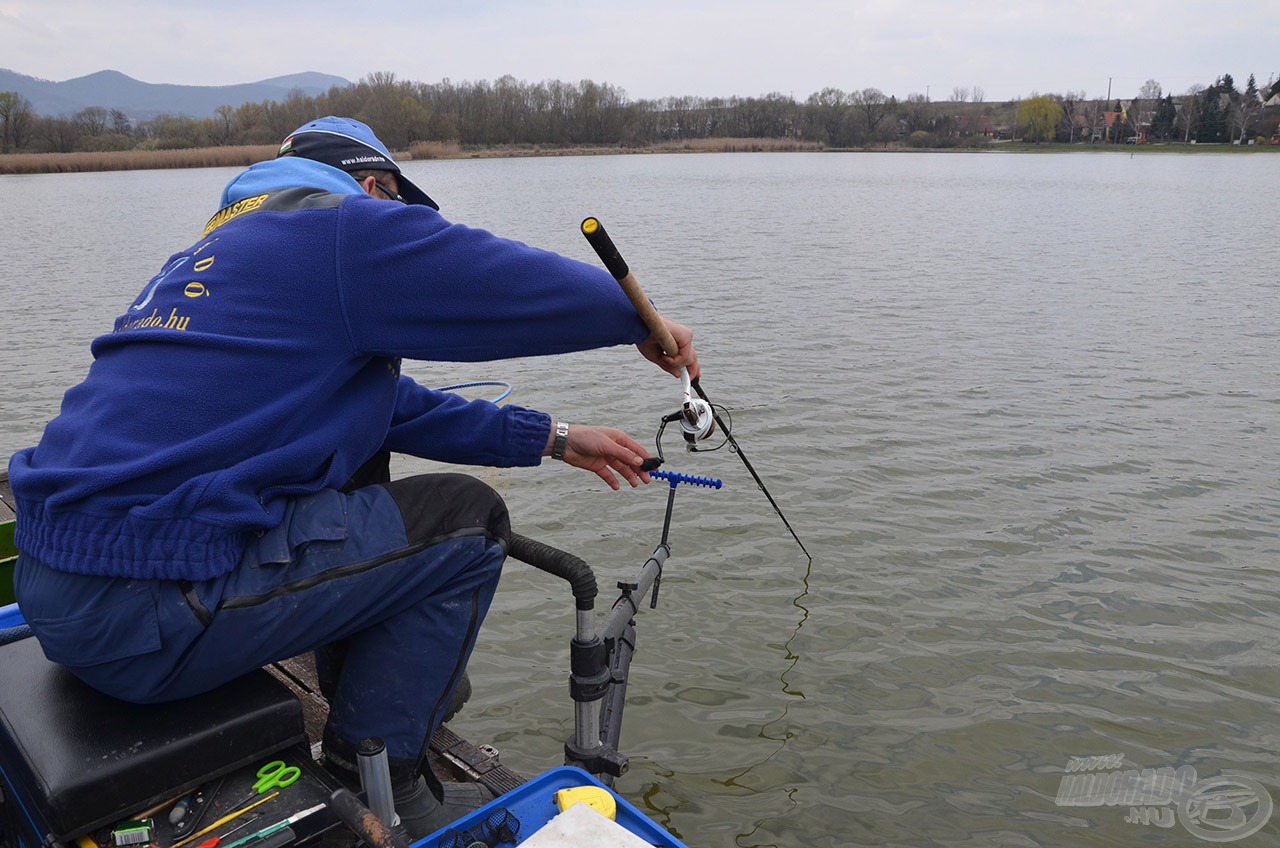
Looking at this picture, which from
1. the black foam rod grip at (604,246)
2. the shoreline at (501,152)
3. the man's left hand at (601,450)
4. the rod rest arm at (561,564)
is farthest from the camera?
the shoreline at (501,152)

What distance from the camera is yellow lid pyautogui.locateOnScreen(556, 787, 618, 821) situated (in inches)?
80.9

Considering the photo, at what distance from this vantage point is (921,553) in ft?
20.1

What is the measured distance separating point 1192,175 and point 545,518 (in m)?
50.4

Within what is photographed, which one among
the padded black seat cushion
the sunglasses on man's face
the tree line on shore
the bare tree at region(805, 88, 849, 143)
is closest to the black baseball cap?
the sunglasses on man's face

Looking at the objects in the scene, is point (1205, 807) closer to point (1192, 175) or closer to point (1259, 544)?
point (1259, 544)

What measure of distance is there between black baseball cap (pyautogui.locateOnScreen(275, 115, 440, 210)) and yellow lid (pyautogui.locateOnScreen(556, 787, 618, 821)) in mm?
1548

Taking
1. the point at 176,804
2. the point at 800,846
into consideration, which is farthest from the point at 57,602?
the point at 800,846

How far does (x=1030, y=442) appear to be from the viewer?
8.06m

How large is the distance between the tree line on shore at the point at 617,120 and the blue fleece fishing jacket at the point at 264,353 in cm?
8729

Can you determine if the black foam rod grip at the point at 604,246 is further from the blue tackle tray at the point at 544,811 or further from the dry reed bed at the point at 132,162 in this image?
the dry reed bed at the point at 132,162

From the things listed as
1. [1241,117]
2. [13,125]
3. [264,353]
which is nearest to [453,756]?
[264,353]

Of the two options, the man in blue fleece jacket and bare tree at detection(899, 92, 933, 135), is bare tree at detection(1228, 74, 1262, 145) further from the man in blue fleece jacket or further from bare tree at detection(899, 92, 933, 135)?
the man in blue fleece jacket

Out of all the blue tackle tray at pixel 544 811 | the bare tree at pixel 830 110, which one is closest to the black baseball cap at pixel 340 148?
the blue tackle tray at pixel 544 811

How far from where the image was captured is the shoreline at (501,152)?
58.5m
